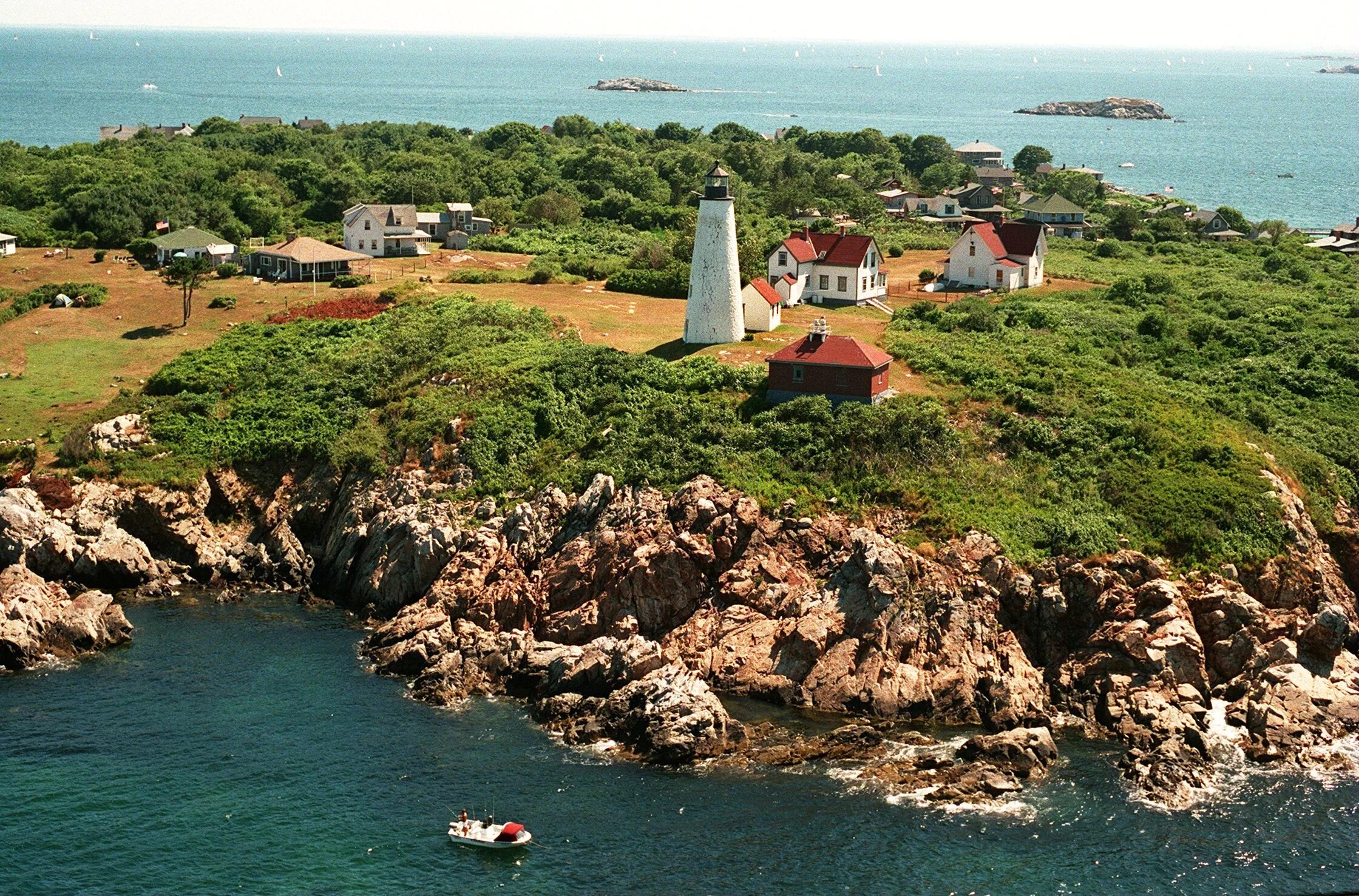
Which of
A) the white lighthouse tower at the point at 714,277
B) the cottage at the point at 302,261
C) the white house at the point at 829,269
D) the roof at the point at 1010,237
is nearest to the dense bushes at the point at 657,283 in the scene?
the white house at the point at 829,269

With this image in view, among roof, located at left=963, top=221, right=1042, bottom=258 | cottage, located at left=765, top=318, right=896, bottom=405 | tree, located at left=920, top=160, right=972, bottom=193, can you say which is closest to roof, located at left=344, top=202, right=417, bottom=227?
roof, located at left=963, top=221, right=1042, bottom=258

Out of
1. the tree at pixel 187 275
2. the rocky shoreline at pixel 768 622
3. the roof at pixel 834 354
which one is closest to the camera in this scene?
the rocky shoreline at pixel 768 622

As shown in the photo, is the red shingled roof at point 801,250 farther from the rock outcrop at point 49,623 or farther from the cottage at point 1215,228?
the cottage at point 1215,228

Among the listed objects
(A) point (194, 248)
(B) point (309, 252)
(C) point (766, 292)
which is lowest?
(C) point (766, 292)

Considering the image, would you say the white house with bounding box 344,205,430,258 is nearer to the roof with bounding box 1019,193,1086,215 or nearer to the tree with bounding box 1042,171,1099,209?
the roof with bounding box 1019,193,1086,215

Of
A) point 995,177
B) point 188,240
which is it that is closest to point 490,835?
point 188,240

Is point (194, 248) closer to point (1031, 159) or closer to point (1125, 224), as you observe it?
point (1125, 224)
